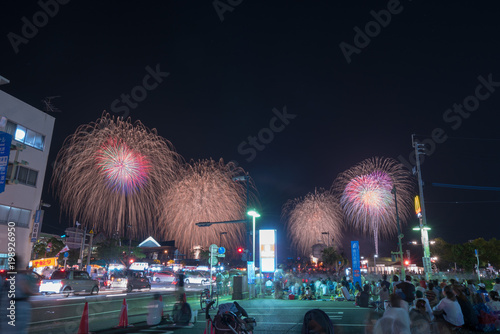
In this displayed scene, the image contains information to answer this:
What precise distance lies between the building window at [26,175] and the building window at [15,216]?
107 inches

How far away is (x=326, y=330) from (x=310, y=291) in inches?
901

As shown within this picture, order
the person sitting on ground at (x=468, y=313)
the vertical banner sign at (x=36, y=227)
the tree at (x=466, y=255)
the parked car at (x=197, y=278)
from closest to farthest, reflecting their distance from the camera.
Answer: the person sitting on ground at (x=468, y=313), the vertical banner sign at (x=36, y=227), the parked car at (x=197, y=278), the tree at (x=466, y=255)

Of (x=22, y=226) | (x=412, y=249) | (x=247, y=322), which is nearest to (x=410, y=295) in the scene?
(x=247, y=322)

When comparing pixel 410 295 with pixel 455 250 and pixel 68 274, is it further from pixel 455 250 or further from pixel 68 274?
pixel 455 250

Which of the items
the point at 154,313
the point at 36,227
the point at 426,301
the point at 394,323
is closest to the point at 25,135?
the point at 36,227

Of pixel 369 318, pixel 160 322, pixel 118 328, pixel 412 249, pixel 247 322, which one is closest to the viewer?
pixel 369 318

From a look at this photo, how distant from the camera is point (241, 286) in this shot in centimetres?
2567

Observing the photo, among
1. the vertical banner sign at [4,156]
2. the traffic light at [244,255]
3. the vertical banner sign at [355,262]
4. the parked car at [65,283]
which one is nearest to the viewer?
the vertical banner sign at [4,156]

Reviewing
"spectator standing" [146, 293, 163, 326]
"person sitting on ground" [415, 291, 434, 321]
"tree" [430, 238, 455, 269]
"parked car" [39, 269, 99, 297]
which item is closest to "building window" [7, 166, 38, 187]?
"parked car" [39, 269, 99, 297]

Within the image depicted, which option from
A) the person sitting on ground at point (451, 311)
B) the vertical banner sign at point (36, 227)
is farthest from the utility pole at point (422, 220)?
the vertical banner sign at point (36, 227)

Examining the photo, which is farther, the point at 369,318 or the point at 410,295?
the point at 410,295

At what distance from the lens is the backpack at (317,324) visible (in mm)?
5570

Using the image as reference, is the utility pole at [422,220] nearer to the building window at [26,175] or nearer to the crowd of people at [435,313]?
the crowd of people at [435,313]

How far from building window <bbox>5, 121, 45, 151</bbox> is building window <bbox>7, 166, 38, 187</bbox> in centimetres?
255
